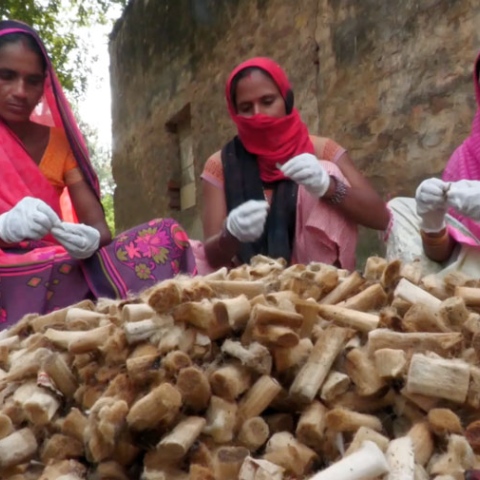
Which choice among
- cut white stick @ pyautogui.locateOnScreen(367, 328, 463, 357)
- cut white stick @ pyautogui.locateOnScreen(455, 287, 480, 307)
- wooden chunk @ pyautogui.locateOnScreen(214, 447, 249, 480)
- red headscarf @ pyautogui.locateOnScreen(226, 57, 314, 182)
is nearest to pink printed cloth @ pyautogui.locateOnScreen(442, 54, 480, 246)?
red headscarf @ pyautogui.locateOnScreen(226, 57, 314, 182)

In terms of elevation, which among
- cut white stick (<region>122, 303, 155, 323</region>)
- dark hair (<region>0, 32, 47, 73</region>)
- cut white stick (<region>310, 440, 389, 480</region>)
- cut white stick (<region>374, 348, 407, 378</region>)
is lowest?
cut white stick (<region>310, 440, 389, 480</region>)

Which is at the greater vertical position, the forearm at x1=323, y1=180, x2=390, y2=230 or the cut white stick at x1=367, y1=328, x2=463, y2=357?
the cut white stick at x1=367, y1=328, x2=463, y2=357

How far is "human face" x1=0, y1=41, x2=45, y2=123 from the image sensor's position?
291 cm

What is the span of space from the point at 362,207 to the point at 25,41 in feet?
4.36

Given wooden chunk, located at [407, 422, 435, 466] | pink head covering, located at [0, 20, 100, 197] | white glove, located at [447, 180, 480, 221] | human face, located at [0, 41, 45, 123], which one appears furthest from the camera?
pink head covering, located at [0, 20, 100, 197]

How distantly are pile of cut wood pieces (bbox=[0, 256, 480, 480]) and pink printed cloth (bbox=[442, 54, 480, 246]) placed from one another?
1.28 metres

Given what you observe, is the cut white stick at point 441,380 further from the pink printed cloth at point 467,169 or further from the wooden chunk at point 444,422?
the pink printed cloth at point 467,169

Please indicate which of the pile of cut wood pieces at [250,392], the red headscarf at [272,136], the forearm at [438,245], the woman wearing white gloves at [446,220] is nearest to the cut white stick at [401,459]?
the pile of cut wood pieces at [250,392]

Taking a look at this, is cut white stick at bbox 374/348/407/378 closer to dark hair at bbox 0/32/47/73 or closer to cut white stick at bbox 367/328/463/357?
cut white stick at bbox 367/328/463/357

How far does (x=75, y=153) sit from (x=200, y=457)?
85.0 inches

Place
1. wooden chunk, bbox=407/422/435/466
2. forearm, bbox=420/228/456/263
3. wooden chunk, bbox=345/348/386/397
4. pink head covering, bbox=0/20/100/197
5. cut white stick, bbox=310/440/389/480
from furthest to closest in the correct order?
pink head covering, bbox=0/20/100/197 → forearm, bbox=420/228/456/263 → wooden chunk, bbox=345/348/386/397 → wooden chunk, bbox=407/422/435/466 → cut white stick, bbox=310/440/389/480

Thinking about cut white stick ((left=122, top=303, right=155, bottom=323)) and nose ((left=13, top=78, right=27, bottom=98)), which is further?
nose ((left=13, top=78, right=27, bottom=98))

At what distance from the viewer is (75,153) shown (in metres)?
3.06

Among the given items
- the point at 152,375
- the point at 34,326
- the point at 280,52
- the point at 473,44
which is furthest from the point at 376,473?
the point at 280,52
